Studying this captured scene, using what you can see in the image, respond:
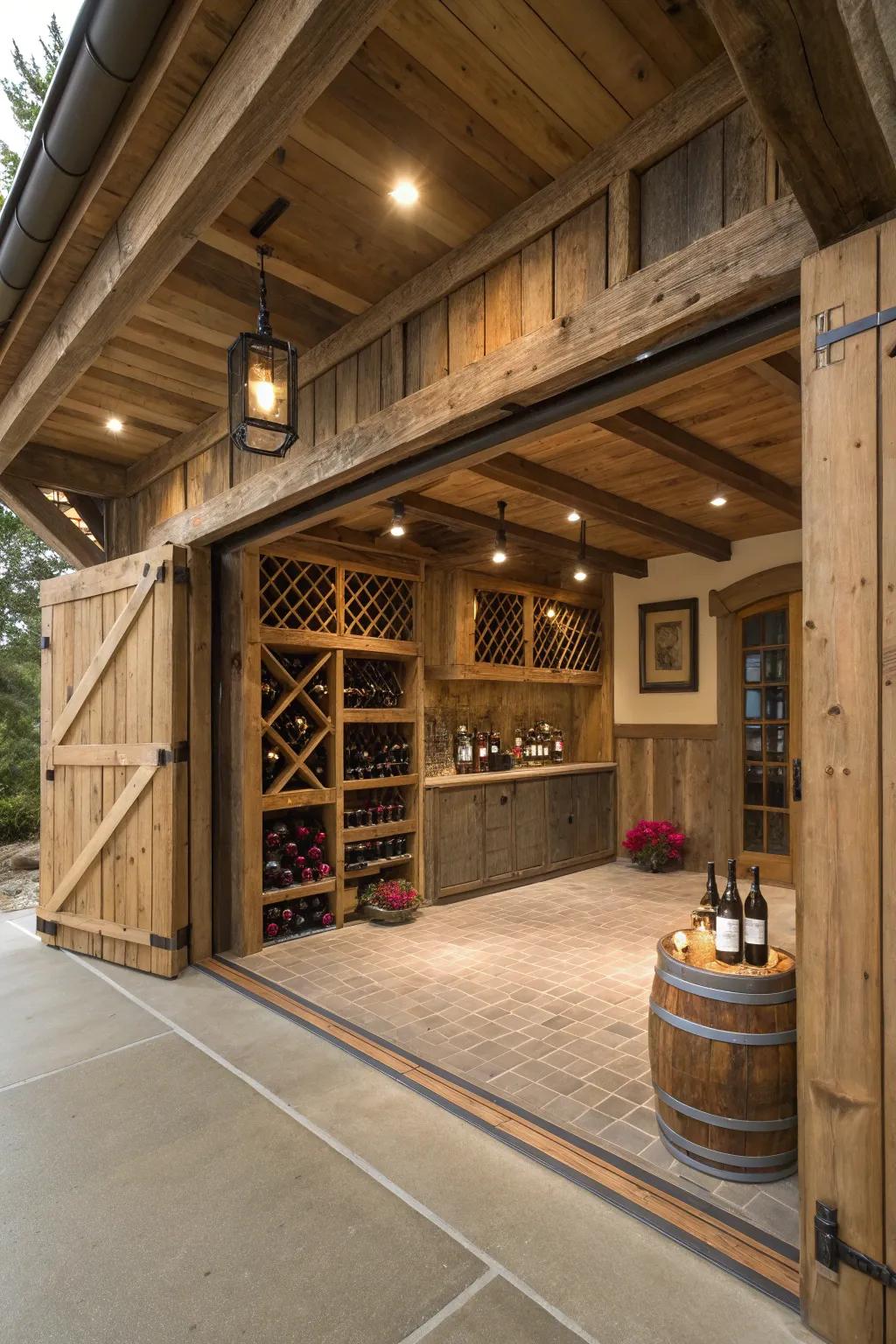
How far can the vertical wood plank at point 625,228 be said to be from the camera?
1814mm

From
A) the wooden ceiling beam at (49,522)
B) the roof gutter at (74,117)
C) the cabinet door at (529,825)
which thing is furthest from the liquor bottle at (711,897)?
the wooden ceiling beam at (49,522)

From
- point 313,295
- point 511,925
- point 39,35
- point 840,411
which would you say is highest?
point 39,35

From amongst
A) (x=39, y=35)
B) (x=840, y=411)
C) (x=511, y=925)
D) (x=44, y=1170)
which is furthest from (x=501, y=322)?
(x=39, y=35)

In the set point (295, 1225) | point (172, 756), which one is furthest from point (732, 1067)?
point (172, 756)

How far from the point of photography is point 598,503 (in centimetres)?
412

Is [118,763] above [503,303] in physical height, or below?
below

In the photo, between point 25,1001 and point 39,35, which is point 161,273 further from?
point 39,35

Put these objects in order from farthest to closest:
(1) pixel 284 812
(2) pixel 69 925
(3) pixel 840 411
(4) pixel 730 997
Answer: (1) pixel 284 812 < (2) pixel 69 925 < (4) pixel 730 997 < (3) pixel 840 411

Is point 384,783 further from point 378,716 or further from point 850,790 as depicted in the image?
point 850,790

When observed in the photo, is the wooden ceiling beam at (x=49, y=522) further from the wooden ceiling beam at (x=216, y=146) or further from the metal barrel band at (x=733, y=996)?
the metal barrel band at (x=733, y=996)

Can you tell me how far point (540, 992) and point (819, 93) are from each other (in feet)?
10.6

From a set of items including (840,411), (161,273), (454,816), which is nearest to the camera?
(840,411)

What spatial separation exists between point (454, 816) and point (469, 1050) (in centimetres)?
227

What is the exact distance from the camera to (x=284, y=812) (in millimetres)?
4363
